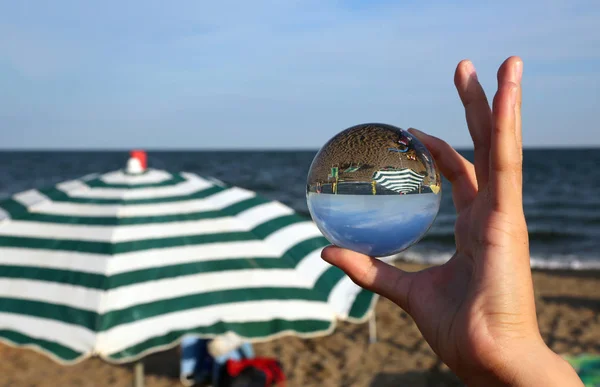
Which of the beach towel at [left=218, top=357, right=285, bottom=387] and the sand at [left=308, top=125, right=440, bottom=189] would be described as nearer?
the sand at [left=308, top=125, right=440, bottom=189]

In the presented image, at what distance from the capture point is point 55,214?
Result: 417 cm

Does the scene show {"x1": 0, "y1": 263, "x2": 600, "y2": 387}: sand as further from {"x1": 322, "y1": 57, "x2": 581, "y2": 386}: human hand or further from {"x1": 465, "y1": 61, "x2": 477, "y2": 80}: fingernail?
{"x1": 465, "y1": 61, "x2": 477, "y2": 80}: fingernail

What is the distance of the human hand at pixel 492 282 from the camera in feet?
4.78

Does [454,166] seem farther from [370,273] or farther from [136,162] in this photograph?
[136,162]

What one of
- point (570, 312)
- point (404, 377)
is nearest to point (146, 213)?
point (404, 377)

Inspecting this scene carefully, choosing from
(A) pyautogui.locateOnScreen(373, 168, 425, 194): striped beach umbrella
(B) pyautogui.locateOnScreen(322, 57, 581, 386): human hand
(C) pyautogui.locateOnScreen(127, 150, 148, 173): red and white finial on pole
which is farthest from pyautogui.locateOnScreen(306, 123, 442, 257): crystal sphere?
(C) pyautogui.locateOnScreen(127, 150, 148, 173): red and white finial on pole

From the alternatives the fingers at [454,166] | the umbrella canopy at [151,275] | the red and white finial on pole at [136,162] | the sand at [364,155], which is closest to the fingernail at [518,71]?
the sand at [364,155]

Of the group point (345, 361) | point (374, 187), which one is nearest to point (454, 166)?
point (374, 187)

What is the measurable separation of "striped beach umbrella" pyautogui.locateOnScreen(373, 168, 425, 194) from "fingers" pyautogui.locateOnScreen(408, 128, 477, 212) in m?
0.36

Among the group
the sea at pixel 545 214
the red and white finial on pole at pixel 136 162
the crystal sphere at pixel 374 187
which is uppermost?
the crystal sphere at pixel 374 187

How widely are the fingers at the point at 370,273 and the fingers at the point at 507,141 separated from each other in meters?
0.49

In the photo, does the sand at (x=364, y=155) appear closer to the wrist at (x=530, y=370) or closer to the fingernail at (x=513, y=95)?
the fingernail at (x=513, y=95)

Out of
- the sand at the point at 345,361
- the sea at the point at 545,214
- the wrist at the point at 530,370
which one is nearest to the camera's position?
the wrist at the point at 530,370

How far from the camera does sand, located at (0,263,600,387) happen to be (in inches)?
282
